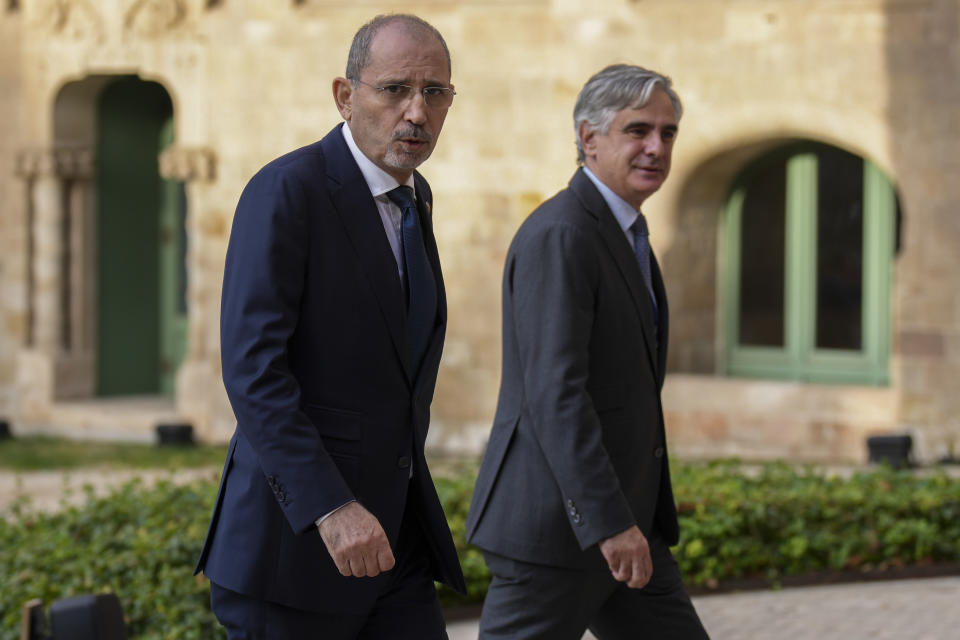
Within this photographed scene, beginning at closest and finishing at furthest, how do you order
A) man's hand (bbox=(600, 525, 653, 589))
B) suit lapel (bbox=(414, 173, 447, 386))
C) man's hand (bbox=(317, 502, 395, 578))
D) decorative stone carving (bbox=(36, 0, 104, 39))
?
man's hand (bbox=(317, 502, 395, 578)) → suit lapel (bbox=(414, 173, 447, 386)) → man's hand (bbox=(600, 525, 653, 589)) → decorative stone carving (bbox=(36, 0, 104, 39))

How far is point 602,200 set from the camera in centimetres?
298

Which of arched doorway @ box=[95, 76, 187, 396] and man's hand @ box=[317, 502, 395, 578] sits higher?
arched doorway @ box=[95, 76, 187, 396]

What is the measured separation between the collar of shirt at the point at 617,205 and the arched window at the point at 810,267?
7075 millimetres

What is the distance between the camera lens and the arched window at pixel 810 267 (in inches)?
382

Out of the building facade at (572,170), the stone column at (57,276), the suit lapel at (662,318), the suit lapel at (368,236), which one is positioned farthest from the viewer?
the stone column at (57,276)

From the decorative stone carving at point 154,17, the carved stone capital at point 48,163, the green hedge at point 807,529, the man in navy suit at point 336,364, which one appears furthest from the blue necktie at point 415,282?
the carved stone capital at point 48,163

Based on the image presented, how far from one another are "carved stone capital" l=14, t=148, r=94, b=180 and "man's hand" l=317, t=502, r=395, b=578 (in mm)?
10842

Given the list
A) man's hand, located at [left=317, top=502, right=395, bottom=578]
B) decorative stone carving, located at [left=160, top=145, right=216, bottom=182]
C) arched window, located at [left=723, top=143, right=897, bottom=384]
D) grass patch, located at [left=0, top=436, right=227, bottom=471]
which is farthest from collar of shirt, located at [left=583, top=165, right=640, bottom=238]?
decorative stone carving, located at [left=160, top=145, right=216, bottom=182]

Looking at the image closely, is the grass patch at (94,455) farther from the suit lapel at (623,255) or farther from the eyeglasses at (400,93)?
the eyeglasses at (400,93)

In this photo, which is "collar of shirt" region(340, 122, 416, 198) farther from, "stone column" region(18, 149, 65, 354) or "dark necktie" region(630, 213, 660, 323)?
"stone column" region(18, 149, 65, 354)

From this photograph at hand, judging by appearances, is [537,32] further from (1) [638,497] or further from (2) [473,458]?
(1) [638,497]

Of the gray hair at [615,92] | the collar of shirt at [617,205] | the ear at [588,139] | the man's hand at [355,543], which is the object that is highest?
the gray hair at [615,92]

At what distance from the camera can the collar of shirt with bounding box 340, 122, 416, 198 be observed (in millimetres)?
2514

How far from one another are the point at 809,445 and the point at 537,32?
12.1ft
